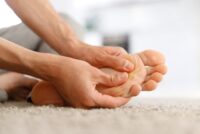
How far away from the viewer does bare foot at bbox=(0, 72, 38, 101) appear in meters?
0.97

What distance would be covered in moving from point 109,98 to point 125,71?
0.07 metres

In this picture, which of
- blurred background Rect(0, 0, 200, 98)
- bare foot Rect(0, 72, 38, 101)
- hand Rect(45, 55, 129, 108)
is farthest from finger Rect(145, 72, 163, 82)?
blurred background Rect(0, 0, 200, 98)

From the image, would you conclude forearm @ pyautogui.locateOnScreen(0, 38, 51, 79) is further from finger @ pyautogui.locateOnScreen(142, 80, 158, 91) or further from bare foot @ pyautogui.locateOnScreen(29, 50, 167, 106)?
→ finger @ pyautogui.locateOnScreen(142, 80, 158, 91)

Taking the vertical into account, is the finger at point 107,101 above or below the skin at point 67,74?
below

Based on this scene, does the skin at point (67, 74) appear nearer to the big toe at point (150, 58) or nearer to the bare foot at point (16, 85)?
the big toe at point (150, 58)

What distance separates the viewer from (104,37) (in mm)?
2752

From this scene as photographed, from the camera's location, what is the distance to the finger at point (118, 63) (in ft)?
2.22

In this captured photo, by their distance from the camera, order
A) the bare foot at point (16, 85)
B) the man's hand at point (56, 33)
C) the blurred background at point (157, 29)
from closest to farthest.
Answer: the man's hand at point (56, 33) < the bare foot at point (16, 85) < the blurred background at point (157, 29)

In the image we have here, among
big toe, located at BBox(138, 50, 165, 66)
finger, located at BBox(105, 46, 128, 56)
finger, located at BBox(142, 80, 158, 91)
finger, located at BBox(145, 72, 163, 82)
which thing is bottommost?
finger, located at BBox(142, 80, 158, 91)

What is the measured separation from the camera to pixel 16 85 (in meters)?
0.98

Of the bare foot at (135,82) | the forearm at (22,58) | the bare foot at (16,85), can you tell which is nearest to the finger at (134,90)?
the bare foot at (135,82)

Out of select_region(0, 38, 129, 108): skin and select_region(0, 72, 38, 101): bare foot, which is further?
select_region(0, 72, 38, 101): bare foot

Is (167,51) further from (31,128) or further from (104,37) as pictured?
(31,128)

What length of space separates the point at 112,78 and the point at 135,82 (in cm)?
5
